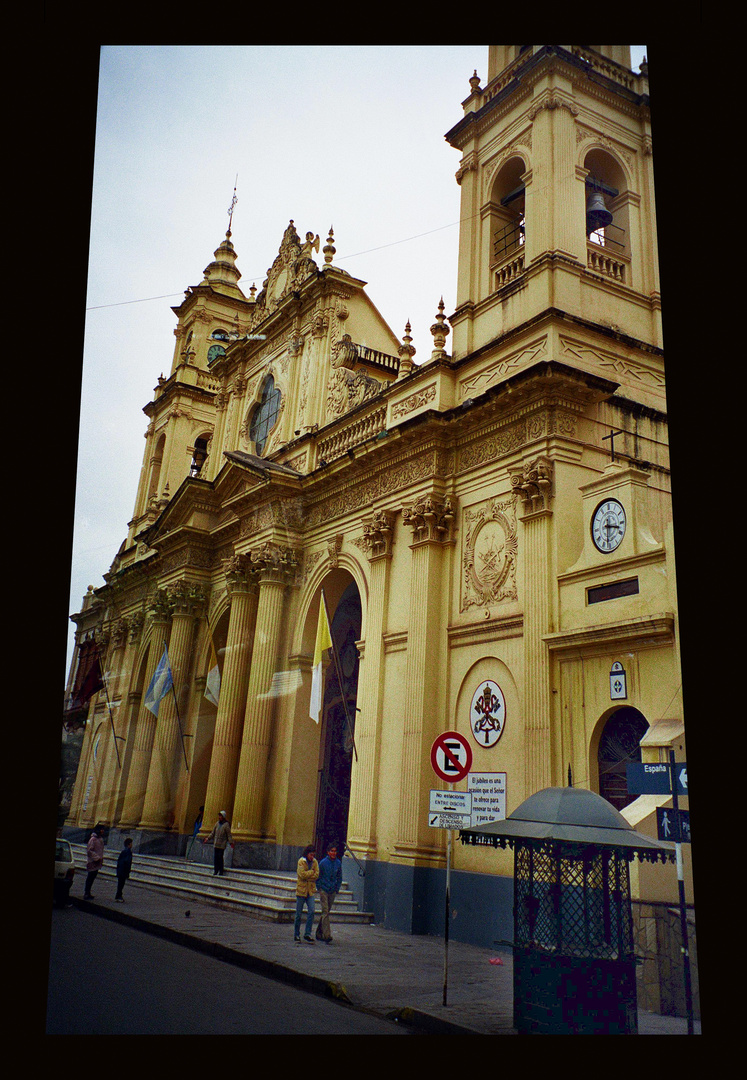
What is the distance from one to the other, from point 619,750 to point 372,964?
3.65 m

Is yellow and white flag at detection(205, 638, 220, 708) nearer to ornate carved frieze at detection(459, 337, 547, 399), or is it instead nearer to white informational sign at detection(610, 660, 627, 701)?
ornate carved frieze at detection(459, 337, 547, 399)

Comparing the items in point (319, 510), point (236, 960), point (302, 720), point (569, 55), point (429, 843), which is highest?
point (569, 55)

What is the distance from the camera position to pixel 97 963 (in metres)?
7.25

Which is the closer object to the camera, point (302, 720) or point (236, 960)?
→ point (236, 960)

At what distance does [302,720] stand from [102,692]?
3.85 meters

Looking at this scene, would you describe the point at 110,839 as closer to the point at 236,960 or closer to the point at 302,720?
the point at 302,720

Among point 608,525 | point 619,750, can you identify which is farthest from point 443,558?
point 619,750

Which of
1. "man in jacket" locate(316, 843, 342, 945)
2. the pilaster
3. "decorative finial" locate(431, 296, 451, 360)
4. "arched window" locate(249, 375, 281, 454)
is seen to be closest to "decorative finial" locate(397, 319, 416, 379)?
"decorative finial" locate(431, 296, 451, 360)

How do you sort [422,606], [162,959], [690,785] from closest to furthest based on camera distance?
1. [690,785]
2. [162,959]
3. [422,606]

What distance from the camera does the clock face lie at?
34.3ft

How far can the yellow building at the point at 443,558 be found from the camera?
1051cm

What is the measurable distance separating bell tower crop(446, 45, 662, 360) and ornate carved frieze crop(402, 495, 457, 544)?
2.81 m

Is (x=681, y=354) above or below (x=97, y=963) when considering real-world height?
above

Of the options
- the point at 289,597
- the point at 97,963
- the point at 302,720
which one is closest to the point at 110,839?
the point at 302,720
